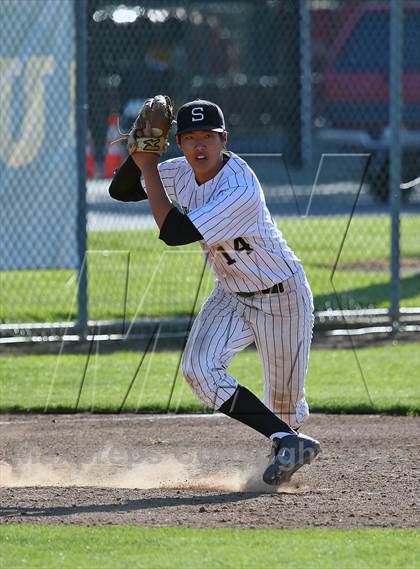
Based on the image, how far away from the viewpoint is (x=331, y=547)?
14.3ft

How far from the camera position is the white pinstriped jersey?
208 inches

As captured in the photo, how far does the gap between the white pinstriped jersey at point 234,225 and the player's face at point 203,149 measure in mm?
63

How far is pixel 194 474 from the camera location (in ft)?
19.2

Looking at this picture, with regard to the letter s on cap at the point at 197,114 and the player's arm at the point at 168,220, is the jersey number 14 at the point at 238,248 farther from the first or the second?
the letter s on cap at the point at 197,114

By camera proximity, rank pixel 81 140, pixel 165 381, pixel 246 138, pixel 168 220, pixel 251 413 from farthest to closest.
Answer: pixel 246 138 → pixel 81 140 → pixel 165 381 → pixel 251 413 → pixel 168 220

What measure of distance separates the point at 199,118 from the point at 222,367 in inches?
42.8

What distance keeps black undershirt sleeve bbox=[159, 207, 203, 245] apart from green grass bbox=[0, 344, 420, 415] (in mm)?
2586

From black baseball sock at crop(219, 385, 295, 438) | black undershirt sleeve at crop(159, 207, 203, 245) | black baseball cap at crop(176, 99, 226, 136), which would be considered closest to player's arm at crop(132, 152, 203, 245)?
black undershirt sleeve at crop(159, 207, 203, 245)

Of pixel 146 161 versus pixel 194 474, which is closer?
pixel 146 161

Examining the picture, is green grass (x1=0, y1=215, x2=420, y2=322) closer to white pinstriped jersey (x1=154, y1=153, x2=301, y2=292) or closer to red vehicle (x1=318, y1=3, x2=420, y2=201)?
red vehicle (x1=318, y1=3, x2=420, y2=201)

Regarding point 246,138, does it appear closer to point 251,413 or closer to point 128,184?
point 128,184

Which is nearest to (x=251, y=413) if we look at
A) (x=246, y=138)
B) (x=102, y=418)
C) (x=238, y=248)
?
(x=238, y=248)

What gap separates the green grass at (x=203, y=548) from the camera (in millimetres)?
4129

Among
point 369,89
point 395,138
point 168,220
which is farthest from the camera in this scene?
point 369,89
